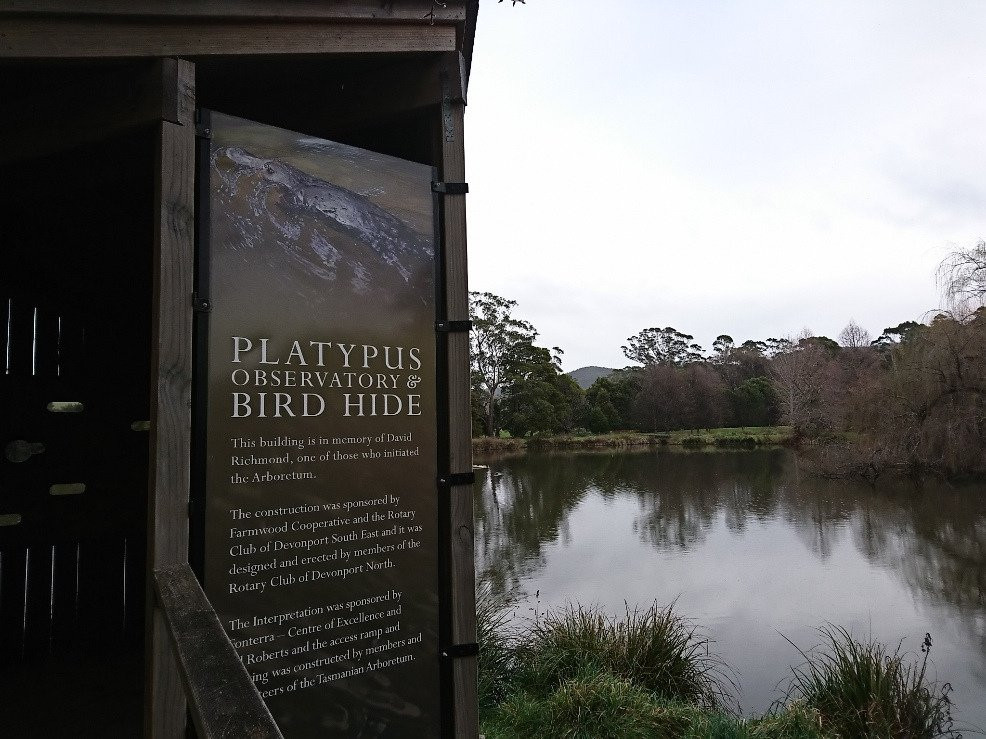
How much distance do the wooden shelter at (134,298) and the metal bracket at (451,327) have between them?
0.02 meters

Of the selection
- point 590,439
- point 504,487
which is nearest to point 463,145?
point 504,487

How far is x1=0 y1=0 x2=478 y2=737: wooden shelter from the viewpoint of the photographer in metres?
1.54

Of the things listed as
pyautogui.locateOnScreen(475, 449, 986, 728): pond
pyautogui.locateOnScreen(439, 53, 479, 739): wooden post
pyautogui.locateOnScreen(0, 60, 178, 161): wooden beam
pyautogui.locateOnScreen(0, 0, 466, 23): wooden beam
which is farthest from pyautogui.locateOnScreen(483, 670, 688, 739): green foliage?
pyautogui.locateOnScreen(0, 0, 466, 23): wooden beam

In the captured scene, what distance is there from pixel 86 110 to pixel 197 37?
1.35 feet

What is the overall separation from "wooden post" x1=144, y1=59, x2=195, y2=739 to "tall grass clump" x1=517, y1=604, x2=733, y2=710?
336 cm

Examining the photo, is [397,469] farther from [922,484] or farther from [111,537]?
[922,484]

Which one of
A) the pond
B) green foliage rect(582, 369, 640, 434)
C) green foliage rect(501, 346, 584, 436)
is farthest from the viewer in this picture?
green foliage rect(582, 369, 640, 434)

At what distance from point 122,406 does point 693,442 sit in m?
27.8

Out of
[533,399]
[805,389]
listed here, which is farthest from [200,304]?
[805,389]

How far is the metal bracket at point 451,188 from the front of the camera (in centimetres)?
219

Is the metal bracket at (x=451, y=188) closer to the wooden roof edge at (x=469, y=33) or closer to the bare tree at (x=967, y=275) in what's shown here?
the wooden roof edge at (x=469, y=33)

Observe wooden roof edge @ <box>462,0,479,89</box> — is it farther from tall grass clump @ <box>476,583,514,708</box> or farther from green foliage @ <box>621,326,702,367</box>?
green foliage @ <box>621,326,702,367</box>

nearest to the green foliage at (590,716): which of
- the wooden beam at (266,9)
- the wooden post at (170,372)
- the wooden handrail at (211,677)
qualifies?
the wooden post at (170,372)

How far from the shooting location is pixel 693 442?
28.7 metres
